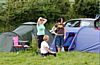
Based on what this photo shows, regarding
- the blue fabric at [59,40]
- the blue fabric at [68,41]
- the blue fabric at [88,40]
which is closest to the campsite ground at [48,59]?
the blue fabric at [59,40]

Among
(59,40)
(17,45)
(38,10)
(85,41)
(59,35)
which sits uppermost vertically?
(59,35)

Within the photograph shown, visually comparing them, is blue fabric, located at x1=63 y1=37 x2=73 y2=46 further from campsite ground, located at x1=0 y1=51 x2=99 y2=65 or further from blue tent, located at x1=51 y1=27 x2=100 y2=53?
campsite ground, located at x1=0 y1=51 x2=99 y2=65

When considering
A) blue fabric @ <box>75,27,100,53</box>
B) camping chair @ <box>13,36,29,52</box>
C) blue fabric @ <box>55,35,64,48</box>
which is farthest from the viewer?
camping chair @ <box>13,36,29,52</box>

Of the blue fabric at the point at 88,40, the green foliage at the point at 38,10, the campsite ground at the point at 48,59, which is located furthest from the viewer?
the green foliage at the point at 38,10

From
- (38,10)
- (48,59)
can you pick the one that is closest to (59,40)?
(48,59)

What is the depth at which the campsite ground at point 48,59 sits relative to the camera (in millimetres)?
10531

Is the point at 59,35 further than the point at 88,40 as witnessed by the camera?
No

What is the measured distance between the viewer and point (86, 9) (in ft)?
82.1

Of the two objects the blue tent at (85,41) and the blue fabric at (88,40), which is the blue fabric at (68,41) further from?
the blue fabric at (88,40)

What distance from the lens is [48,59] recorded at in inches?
447

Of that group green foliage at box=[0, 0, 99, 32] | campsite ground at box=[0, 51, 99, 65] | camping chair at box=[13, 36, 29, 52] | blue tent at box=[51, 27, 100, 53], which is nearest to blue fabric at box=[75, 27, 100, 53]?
blue tent at box=[51, 27, 100, 53]

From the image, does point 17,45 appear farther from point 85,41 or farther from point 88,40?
point 88,40

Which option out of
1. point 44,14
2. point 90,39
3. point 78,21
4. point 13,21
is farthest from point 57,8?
point 90,39

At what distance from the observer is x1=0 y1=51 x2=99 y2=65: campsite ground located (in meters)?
10.5
